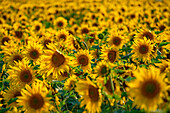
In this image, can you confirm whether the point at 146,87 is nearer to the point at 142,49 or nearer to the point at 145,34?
the point at 142,49

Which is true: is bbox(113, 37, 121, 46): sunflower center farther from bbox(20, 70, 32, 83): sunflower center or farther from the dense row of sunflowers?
bbox(20, 70, 32, 83): sunflower center

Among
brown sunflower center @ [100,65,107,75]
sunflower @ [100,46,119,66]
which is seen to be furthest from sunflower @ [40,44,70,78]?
sunflower @ [100,46,119,66]

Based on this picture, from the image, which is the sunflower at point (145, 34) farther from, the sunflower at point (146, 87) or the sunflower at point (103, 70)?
the sunflower at point (146, 87)

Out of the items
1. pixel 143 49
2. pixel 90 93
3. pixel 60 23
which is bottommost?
pixel 90 93

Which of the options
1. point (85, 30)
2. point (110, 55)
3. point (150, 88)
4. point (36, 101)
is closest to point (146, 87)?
point (150, 88)

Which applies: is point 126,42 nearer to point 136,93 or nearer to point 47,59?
point 47,59

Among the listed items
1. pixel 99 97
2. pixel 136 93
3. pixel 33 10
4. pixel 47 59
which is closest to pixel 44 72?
pixel 47 59
